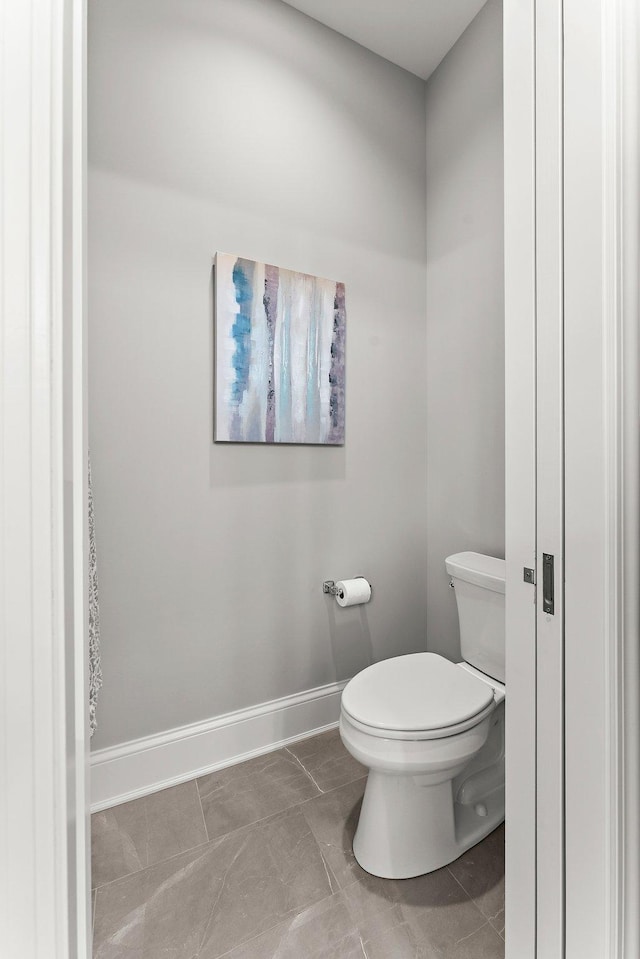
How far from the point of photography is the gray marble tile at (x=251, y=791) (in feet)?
4.42

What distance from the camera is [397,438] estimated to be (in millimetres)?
1978

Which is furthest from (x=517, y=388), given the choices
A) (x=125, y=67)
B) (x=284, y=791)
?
(x=125, y=67)

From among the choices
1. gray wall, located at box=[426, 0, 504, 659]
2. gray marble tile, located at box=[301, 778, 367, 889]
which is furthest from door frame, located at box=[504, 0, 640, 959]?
gray wall, located at box=[426, 0, 504, 659]

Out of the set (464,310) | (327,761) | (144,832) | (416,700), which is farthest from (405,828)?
(464,310)

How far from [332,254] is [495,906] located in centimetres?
209

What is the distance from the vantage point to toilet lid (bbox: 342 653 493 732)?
3.73 feet

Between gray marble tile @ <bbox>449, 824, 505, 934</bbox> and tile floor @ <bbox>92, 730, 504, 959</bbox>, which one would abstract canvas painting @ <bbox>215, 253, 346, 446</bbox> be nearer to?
tile floor @ <bbox>92, 730, 504, 959</bbox>

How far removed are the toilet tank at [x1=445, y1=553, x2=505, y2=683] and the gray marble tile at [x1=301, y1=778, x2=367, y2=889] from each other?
579 mm

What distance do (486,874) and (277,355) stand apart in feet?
5.49

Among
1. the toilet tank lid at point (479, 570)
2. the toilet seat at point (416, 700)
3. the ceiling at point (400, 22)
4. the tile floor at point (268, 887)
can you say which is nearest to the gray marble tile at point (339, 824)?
the tile floor at point (268, 887)

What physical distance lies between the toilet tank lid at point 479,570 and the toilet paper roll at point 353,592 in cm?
36

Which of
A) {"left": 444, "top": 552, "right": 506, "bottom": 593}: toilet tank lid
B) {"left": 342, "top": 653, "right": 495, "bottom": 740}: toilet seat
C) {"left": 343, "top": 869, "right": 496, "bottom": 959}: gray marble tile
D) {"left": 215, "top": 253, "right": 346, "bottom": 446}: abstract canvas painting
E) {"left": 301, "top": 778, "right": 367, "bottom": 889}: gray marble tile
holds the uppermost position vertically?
{"left": 215, "top": 253, "right": 346, "bottom": 446}: abstract canvas painting

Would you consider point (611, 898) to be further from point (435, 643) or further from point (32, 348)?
point (435, 643)

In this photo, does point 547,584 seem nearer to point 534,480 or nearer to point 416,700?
point 534,480
